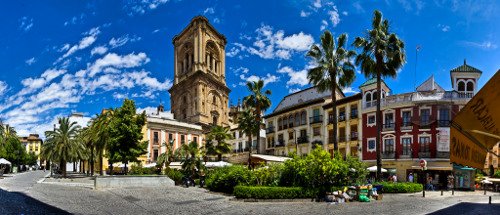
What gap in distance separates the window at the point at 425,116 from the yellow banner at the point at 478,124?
45640 mm

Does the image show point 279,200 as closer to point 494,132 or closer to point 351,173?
point 351,173

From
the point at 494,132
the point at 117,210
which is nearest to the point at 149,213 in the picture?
the point at 117,210

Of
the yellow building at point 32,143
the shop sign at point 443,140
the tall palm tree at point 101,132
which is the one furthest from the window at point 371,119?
the yellow building at point 32,143

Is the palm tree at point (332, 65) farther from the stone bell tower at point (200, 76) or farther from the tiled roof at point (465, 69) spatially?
the stone bell tower at point (200, 76)

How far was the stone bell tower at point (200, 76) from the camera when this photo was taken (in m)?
89.1

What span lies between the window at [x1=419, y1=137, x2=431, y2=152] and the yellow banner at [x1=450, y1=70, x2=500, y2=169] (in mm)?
45567

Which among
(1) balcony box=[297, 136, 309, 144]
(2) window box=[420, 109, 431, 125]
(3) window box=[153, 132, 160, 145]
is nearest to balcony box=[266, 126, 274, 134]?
(1) balcony box=[297, 136, 309, 144]

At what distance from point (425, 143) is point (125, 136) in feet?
110

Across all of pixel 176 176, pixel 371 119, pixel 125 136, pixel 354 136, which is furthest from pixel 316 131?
pixel 125 136

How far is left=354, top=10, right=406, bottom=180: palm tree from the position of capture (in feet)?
119

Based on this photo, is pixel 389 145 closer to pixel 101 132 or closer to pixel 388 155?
pixel 388 155

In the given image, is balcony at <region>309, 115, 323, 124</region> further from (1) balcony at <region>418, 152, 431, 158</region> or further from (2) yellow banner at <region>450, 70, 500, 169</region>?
(2) yellow banner at <region>450, 70, 500, 169</region>

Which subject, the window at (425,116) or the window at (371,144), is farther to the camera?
the window at (371,144)

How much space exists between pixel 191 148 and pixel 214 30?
59.4 m
